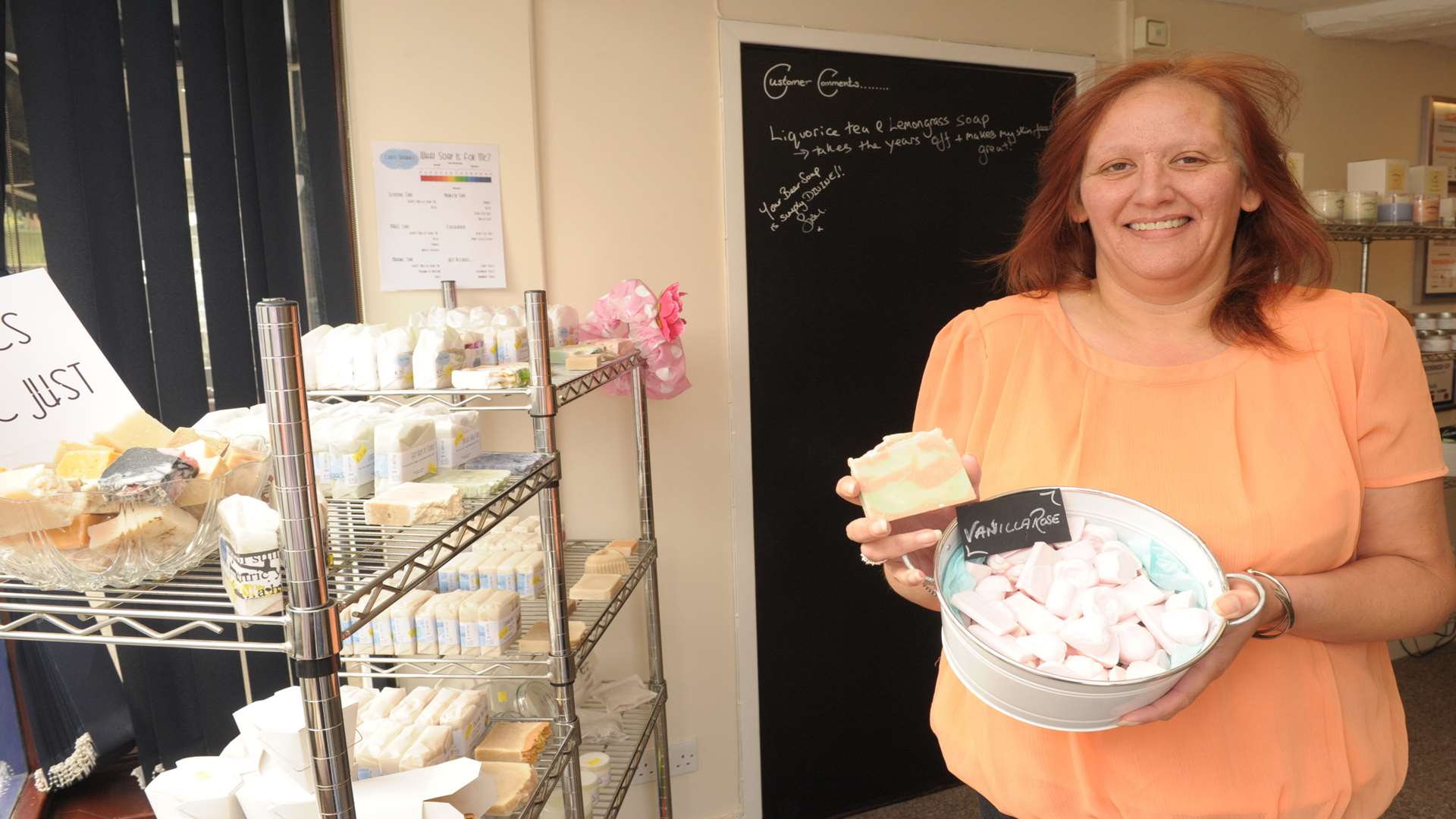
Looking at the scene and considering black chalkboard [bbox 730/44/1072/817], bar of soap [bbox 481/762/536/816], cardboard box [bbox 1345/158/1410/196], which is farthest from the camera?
cardboard box [bbox 1345/158/1410/196]

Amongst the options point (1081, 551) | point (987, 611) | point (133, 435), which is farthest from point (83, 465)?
point (1081, 551)

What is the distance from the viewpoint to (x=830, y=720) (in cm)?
276

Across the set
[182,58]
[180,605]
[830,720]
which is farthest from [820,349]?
[180,605]

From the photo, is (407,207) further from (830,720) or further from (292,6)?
(830,720)

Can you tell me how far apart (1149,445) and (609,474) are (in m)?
1.55

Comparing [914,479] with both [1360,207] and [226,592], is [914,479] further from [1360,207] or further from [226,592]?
[1360,207]

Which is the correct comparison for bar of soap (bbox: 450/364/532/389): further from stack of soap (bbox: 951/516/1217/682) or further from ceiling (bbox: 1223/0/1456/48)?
ceiling (bbox: 1223/0/1456/48)

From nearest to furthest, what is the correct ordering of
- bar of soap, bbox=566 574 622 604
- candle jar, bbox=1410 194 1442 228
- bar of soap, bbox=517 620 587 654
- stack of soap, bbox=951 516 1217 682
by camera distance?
stack of soap, bbox=951 516 1217 682 < bar of soap, bbox=517 620 587 654 < bar of soap, bbox=566 574 622 604 < candle jar, bbox=1410 194 1442 228

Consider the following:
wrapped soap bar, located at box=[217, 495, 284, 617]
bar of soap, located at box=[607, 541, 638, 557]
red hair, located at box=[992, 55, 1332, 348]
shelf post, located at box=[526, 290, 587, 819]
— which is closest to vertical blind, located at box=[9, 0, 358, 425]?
shelf post, located at box=[526, 290, 587, 819]

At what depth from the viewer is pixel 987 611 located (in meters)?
0.91

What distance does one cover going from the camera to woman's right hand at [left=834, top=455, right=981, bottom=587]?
97 cm

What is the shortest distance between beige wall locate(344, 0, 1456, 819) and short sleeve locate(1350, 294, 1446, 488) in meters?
1.63

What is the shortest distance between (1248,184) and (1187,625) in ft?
2.26

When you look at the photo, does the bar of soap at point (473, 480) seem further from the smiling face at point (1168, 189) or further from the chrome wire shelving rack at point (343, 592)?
the smiling face at point (1168, 189)
